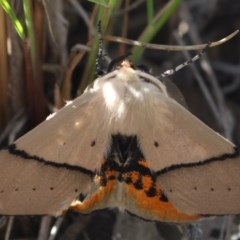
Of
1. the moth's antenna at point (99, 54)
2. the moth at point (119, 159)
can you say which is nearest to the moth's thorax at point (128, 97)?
the moth at point (119, 159)

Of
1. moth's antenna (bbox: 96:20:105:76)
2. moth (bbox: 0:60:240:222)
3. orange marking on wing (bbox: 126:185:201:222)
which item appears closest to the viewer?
moth (bbox: 0:60:240:222)

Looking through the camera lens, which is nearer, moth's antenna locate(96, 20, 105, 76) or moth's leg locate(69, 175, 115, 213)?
moth's leg locate(69, 175, 115, 213)

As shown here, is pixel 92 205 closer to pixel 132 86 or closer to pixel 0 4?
pixel 132 86

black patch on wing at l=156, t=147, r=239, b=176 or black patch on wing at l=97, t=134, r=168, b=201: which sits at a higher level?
black patch on wing at l=97, t=134, r=168, b=201

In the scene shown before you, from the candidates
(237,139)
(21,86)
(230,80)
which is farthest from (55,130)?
(230,80)

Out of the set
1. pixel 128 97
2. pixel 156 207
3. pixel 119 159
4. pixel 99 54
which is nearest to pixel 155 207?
pixel 156 207

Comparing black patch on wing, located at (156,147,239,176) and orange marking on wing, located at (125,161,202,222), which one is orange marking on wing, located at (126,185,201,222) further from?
black patch on wing, located at (156,147,239,176)

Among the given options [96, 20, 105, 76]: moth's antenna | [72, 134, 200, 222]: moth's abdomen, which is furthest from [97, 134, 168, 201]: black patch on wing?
[96, 20, 105, 76]: moth's antenna

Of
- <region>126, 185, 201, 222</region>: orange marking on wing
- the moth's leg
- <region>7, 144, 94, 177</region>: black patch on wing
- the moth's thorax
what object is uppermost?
the moth's thorax

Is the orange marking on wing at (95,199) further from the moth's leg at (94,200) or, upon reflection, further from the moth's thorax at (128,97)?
the moth's thorax at (128,97)
